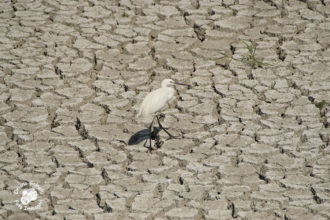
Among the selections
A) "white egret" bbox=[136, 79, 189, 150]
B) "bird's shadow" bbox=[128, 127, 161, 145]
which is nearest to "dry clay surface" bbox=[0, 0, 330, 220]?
"bird's shadow" bbox=[128, 127, 161, 145]

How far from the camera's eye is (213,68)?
22.3ft

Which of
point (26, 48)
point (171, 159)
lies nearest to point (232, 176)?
point (171, 159)

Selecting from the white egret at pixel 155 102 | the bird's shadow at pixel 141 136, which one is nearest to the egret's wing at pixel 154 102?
the white egret at pixel 155 102

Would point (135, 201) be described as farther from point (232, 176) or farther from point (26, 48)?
point (26, 48)

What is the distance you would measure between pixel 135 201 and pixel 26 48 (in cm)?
269

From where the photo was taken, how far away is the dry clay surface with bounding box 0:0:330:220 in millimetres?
5145

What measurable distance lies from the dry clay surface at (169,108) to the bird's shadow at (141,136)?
4cm

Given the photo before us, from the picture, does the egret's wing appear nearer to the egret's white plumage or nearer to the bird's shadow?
the egret's white plumage

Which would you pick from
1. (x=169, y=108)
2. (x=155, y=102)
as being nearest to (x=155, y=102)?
(x=155, y=102)

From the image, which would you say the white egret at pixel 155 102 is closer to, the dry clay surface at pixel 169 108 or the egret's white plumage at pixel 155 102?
the egret's white plumage at pixel 155 102

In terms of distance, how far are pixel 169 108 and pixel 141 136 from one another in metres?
0.50

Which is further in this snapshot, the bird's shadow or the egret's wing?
the bird's shadow

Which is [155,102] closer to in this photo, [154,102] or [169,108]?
[154,102]

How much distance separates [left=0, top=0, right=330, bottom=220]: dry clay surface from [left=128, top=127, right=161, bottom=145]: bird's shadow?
0.04 m
